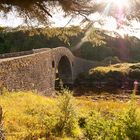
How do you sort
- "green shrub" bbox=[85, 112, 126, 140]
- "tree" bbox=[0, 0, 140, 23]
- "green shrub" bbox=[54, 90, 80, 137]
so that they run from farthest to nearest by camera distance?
"green shrub" bbox=[54, 90, 80, 137]
"green shrub" bbox=[85, 112, 126, 140]
"tree" bbox=[0, 0, 140, 23]

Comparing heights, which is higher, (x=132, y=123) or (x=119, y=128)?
(x=132, y=123)

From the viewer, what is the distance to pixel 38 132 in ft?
40.8

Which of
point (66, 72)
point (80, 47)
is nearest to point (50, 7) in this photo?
point (66, 72)

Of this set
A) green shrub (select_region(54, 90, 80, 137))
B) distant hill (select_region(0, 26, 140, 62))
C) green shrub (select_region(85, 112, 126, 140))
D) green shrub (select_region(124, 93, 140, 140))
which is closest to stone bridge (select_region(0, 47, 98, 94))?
green shrub (select_region(54, 90, 80, 137))

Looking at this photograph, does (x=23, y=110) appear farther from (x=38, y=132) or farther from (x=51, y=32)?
(x=51, y=32)

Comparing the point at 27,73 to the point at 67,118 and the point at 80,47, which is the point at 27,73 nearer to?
the point at 67,118

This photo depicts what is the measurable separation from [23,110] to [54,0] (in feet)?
26.9

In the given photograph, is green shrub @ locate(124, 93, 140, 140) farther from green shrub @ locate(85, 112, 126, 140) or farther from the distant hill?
the distant hill

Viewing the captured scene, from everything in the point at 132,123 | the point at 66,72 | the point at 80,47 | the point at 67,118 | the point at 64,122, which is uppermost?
the point at 80,47

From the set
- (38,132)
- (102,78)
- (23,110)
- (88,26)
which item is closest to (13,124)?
(38,132)

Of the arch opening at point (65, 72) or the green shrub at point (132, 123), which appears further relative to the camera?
the arch opening at point (65, 72)

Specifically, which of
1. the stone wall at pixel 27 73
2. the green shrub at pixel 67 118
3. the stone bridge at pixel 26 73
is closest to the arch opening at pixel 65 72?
the stone bridge at pixel 26 73

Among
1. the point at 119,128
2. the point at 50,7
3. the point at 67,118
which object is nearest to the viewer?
the point at 50,7

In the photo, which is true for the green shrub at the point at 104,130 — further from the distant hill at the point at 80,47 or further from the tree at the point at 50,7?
the distant hill at the point at 80,47
